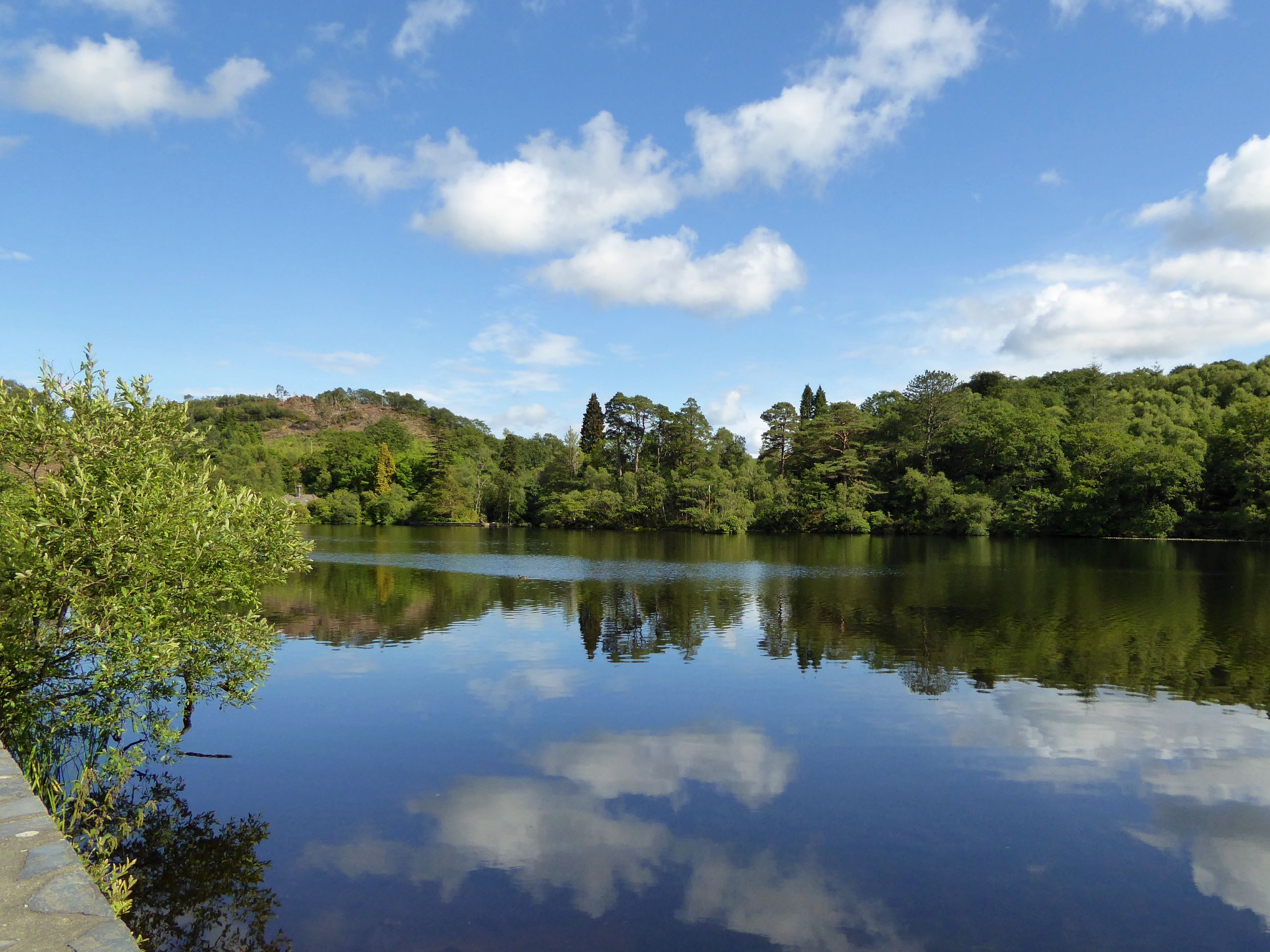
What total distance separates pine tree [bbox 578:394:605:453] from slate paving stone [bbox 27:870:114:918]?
9697 cm

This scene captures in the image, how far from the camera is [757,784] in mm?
11234

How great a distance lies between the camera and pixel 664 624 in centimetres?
2500

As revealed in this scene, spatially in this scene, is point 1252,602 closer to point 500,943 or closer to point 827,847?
point 827,847

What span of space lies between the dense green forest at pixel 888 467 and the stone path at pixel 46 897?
61631 mm

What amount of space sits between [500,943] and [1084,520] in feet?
254

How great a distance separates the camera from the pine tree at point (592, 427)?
10256 centimetres

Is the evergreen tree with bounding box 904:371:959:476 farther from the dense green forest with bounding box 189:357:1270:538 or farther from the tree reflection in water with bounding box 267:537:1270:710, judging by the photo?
the tree reflection in water with bounding box 267:537:1270:710

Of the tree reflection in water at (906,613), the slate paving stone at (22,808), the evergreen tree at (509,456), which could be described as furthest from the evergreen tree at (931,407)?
the slate paving stone at (22,808)

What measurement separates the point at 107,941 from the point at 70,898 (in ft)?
2.50

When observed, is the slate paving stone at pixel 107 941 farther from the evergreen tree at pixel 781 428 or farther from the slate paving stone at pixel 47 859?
the evergreen tree at pixel 781 428

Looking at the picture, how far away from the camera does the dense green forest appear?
223 feet

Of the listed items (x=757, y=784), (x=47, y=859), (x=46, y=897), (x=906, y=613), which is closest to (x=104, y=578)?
(x=47, y=859)

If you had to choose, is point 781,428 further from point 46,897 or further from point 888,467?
point 46,897

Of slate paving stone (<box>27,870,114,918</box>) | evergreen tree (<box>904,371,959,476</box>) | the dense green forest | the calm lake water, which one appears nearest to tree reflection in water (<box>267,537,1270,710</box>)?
the calm lake water
